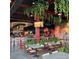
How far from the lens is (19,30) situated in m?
12.5
